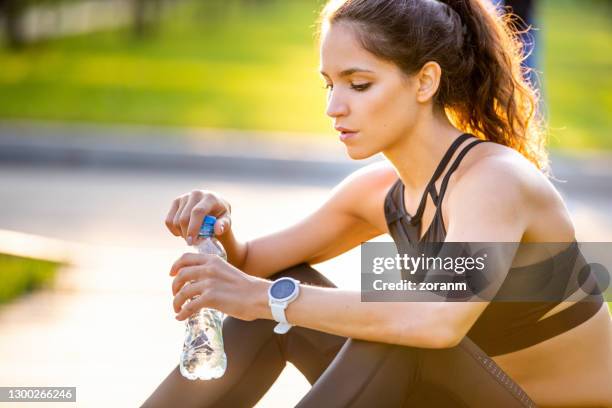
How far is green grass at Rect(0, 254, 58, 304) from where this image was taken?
4.67 metres

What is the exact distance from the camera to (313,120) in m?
11.0

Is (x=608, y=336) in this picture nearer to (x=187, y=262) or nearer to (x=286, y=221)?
(x=187, y=262)

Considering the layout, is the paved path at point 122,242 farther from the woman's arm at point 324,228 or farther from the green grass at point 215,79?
the green grass at point 215,79

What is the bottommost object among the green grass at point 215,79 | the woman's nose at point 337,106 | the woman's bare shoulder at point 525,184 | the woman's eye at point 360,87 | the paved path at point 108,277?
the woman's bare shoulder at point 525,184

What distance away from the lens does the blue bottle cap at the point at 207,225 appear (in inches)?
112

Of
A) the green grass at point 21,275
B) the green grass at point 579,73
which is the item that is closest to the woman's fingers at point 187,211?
the green grass at point 21,275

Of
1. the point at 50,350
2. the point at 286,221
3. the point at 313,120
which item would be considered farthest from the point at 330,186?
the point at 50,350

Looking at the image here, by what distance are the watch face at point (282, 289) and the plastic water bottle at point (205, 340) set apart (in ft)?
1.28

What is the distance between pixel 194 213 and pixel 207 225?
50 mm

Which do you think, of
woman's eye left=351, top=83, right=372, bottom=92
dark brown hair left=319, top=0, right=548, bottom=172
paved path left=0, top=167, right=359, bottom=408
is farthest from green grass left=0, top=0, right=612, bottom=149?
woman's eye left=351, top=83, right=372, bottom=92

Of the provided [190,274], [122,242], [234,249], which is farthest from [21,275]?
[190,274]

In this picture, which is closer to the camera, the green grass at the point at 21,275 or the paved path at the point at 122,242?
the paved path at the point at 122,242

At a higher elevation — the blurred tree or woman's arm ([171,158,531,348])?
the blurred tree

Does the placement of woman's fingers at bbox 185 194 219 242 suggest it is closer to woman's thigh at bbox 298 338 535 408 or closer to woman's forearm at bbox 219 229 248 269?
woman's forearm at bbox 219 229 248 269
